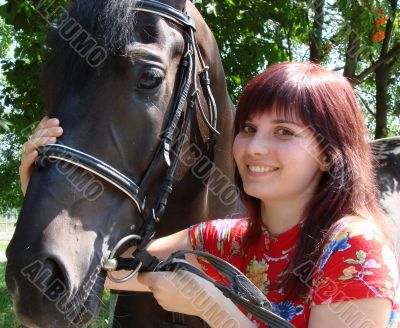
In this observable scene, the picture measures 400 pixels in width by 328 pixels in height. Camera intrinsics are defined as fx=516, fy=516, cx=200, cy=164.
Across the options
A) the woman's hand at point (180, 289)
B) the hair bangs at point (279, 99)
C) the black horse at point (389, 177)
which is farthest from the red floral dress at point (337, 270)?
the black horse at point (389, 177)

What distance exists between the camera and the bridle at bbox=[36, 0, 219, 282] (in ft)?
6.13

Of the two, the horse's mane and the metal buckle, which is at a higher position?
the horse's mane

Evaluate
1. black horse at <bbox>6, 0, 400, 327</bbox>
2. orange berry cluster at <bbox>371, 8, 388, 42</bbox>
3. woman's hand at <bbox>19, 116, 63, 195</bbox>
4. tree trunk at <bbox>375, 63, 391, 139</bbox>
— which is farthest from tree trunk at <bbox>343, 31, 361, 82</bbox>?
woman's hand at <bbox>19, 116, 63, 195</bbox>

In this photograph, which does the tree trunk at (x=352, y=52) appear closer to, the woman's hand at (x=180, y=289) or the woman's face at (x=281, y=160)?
the woman's face at (x=281, y=160)

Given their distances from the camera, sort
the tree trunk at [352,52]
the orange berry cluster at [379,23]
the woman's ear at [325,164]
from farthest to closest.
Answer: the tree trunk at [352,52] → the orange berry cluster at [379,23] → the woman's ear at [325,164]

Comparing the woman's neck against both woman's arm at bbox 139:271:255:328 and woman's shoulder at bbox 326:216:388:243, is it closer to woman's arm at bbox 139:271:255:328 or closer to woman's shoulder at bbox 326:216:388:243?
woman's shoulder at bbox 326:216:388:243

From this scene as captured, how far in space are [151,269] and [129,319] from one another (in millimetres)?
1025

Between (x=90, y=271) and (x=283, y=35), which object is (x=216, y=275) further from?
(x=283, y=35)

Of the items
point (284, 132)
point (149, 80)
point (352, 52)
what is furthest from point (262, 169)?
point (352, 52)

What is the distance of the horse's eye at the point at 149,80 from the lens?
2.04 meters

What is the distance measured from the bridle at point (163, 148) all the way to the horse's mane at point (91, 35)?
126 millimetres

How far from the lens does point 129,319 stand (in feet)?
9.31

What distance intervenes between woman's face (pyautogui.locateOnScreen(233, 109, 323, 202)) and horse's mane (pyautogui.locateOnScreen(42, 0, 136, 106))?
2.10ft

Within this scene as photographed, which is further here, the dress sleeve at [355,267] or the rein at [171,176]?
the rein at [171,176]
